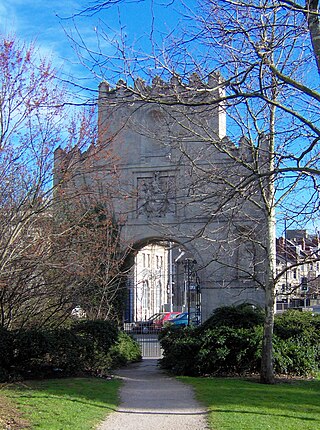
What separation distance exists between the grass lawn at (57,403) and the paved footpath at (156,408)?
290 millimetres

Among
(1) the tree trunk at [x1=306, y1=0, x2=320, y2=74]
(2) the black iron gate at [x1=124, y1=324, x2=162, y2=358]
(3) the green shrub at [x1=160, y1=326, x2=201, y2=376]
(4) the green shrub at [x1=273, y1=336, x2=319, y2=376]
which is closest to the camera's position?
(1) the tree trunk at [x1=306, y1=0, x2=320, y2=74]

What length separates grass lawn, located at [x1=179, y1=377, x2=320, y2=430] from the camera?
9680 millimetres

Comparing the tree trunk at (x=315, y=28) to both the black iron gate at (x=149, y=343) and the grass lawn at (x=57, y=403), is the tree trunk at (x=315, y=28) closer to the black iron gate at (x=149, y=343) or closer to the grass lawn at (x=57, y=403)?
the grass lawn at (x=57, y=403)

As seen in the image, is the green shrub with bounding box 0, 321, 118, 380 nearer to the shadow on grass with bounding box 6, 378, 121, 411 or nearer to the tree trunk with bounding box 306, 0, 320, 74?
the shadow on grass with bounding box 6, 378, 121, 411

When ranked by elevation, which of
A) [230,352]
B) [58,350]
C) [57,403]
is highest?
[58,350]

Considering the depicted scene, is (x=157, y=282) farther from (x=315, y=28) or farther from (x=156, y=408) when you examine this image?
(x=315, y=28)

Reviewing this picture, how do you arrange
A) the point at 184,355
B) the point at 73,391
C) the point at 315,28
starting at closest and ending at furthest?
the point at 315,28, the point at 73,391, the point at 184,355

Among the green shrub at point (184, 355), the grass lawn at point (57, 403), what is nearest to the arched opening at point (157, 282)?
the green shrub at point (184, 355)

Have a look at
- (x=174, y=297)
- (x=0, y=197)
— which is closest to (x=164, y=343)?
(x=0, y=197)

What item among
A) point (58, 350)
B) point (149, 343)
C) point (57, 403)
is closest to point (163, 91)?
point (57, 403)

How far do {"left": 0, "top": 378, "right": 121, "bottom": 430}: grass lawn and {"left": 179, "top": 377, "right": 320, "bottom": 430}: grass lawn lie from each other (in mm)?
1994

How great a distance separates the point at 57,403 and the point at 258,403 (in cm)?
386

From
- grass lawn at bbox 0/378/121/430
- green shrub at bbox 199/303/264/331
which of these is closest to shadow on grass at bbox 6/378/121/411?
grass lawn at bbox 0/378/121/430

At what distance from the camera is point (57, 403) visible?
1107cm
